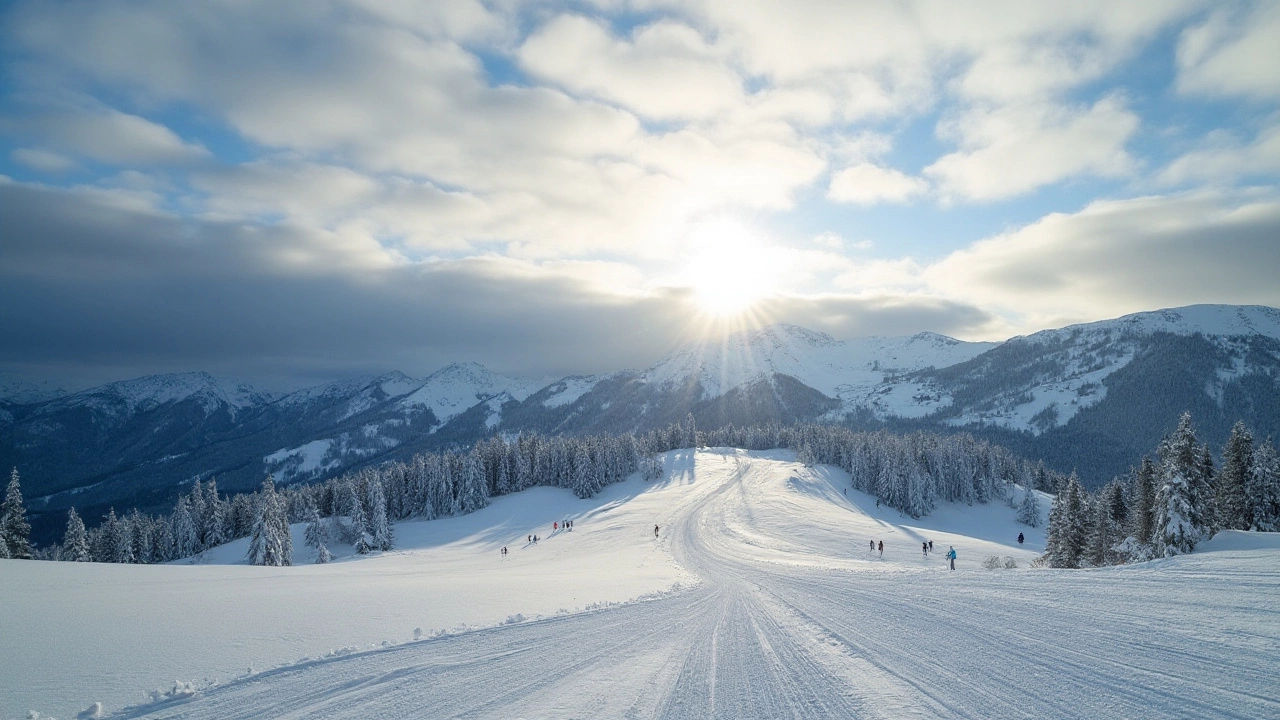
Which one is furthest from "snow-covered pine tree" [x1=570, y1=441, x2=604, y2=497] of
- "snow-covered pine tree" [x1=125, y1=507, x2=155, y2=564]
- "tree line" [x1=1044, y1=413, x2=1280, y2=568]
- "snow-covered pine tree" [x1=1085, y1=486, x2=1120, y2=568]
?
"snow-covered pine tree" [x1=1085, y1=486, x2=1120, y2=568]

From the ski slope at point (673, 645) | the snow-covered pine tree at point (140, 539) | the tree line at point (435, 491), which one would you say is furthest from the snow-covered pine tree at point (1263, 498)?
the snow-covered pine tree at point (140, 539)

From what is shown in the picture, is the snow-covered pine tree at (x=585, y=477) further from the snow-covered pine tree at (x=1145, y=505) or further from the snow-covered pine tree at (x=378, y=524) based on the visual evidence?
the snow-covered pine tree at (x=1145, y=505)

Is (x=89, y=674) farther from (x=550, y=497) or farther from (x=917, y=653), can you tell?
(x=550, y=497)

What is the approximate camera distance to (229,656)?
397 inches

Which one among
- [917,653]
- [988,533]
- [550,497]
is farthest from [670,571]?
[988,533]

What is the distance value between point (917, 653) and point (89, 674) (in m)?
15.1

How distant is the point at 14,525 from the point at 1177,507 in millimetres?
87558

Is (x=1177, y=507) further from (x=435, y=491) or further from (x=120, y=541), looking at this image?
(x=120, y=541)

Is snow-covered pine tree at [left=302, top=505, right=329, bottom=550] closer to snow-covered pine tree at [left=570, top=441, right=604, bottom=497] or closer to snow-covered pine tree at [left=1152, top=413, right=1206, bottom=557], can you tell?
snow-covered pine tree at [left=570, top=441, right=604, bottom=497]

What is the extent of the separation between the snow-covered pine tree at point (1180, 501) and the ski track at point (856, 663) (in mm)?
20979

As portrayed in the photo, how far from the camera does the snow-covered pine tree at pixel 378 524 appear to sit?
62656mm

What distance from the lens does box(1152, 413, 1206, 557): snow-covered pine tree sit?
2964 cm

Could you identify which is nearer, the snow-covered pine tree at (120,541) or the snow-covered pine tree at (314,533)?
the snow-covered pine tree at (120,541)

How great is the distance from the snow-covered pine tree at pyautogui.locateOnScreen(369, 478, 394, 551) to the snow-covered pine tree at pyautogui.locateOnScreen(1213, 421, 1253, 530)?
77419mm
